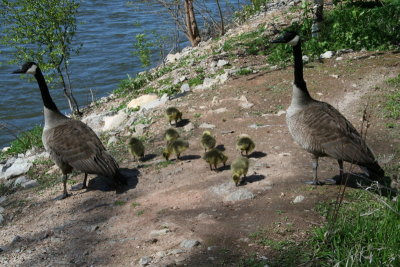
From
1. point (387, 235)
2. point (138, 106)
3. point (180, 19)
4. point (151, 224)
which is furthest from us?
point (180, 19)

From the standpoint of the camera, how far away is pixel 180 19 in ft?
71.3

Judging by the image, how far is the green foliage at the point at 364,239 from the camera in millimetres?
4383

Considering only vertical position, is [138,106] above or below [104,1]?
below

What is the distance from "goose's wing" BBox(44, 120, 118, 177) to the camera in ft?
24.5

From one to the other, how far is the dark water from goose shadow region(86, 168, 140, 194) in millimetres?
7847

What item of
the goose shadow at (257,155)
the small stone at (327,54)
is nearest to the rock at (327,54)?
the small stone at (327,54)

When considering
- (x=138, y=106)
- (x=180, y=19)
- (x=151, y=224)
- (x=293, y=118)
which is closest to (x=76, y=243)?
(x=151, y=224)

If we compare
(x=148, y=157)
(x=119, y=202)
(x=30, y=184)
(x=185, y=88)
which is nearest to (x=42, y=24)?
(x=185, y=88)

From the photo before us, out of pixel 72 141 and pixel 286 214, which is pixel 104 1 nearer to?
pixel 72 141

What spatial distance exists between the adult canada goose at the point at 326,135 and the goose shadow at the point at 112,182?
2.91 meters

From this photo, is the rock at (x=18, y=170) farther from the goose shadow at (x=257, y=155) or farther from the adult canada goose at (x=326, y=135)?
the adult canada goose at (x=326, y=135)

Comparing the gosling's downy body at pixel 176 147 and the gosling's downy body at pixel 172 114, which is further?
the gosling's downy body at pixel 172 114

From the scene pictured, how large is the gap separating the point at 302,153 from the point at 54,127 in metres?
4.50

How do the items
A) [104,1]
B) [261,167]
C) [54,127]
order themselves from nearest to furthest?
[261,167], [54,127], [104,1]
